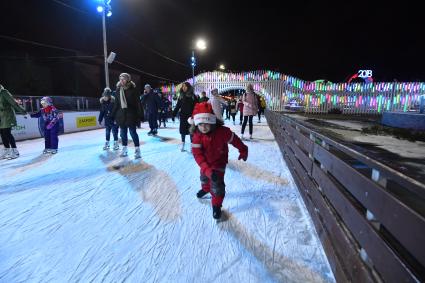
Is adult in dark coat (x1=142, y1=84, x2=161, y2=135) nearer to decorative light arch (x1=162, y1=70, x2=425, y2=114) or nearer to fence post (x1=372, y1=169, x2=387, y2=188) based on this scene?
fence post (x1=372, y1=169, x2=387, y2=188)

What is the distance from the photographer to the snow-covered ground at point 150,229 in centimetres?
194

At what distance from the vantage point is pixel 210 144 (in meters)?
2.74

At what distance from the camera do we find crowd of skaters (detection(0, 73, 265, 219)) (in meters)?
2.75

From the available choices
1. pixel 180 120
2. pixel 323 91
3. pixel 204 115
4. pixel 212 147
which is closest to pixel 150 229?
pixel 212 147

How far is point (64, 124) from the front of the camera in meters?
10.1

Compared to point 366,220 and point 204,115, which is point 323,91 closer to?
point 204,115

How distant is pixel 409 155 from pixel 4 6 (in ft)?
65.1

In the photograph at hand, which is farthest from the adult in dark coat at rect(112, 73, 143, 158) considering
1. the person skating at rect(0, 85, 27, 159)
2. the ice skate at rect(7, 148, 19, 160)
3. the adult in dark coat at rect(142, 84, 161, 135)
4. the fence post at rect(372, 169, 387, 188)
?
the fence post at rect(372, 169, 387, 188)

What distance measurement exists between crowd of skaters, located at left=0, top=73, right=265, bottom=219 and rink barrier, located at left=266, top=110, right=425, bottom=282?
93cm

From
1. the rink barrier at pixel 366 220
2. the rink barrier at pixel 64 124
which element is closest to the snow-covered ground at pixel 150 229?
the rink barrier at pixel 366 220

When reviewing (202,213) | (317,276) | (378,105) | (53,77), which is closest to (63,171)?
(202,213)

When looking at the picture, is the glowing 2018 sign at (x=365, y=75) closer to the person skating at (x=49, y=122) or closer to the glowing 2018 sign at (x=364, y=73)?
the glowing 2018 sign at (x=364, y=73)

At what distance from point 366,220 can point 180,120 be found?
205 inches

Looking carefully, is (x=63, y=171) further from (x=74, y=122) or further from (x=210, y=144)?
(x=74, y=122)
